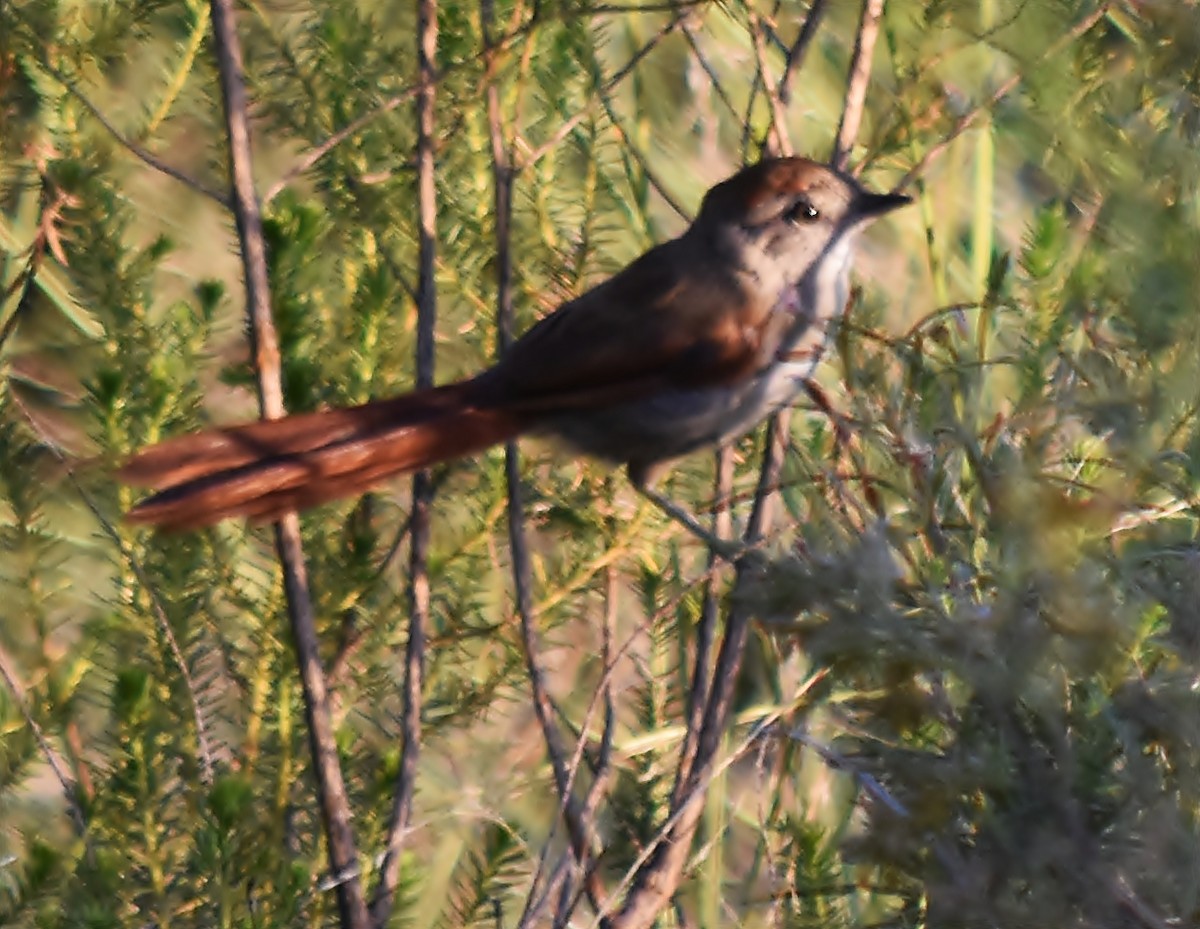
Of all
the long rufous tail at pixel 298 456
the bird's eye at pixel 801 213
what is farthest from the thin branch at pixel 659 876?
the bird's eye at pixel 801 213

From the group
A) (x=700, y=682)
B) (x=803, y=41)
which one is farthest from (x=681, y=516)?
(x=803, y=41)

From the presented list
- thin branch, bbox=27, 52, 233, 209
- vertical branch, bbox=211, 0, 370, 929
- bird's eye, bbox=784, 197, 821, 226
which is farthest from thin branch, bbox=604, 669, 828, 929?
bird's eye, bbox=784, 197, 821, 226

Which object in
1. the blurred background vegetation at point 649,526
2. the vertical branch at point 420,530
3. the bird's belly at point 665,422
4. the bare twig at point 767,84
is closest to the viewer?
the blurred background vegetation at point 649,526

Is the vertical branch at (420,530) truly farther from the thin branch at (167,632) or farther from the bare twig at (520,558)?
the thin branch at (167,632)

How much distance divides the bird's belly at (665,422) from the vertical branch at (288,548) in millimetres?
669

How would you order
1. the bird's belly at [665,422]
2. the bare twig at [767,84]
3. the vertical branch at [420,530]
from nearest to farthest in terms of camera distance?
the vertical branch at [420,530] < the bare twig at [767,84] < the bird's belly at [665,422]

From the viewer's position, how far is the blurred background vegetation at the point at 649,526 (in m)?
1.17

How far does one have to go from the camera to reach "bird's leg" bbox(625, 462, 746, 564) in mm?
1863

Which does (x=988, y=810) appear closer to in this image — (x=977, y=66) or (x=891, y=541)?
(x=891, y=541)

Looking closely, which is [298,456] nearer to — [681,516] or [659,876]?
[681,516]

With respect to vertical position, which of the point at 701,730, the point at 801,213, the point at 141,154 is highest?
the point at 141,154

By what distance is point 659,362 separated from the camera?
2.54m

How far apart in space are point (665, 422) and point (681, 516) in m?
0.42

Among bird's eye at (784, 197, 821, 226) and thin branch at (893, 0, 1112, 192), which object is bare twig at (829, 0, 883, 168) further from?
bird's eye at (784, 197, 821, 226)
